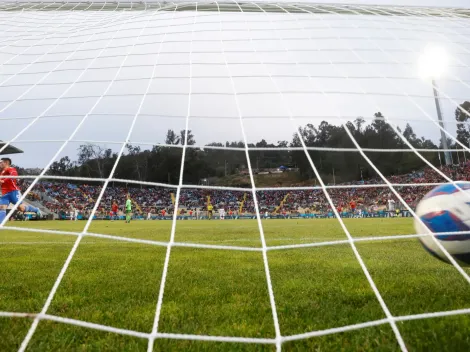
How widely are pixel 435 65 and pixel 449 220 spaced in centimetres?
174

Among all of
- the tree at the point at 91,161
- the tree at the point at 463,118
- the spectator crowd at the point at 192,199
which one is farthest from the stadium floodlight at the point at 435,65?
the spectator crowd at the point at 192,199

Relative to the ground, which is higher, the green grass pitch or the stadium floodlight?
the stadium floodlight

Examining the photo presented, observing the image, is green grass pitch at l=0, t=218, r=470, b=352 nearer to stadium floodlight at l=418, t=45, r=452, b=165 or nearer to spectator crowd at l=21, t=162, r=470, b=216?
stadium floodlight at l=418, t=45, r=452, b=165

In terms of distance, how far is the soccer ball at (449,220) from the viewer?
2.38 meters

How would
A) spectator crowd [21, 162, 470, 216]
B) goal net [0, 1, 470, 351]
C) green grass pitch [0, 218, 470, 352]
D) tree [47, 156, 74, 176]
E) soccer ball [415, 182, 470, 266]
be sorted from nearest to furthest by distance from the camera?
green grass pitch [0, 218, 470, 352] → goal net [0, 1, 470, 351] → soccer ball [415, 182, 470, 266] → tree [47, 156, 74, 176] → spectator crowd [21, 162, 470, 216]

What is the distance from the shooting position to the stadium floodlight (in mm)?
3303

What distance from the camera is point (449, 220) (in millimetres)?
2436

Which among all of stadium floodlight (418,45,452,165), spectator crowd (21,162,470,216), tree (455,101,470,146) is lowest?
spectator crowd (21,162,470,216)

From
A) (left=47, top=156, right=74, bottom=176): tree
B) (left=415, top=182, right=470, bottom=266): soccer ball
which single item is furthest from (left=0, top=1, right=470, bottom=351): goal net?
(left=47, top=156, right=74, bottom=176): tree

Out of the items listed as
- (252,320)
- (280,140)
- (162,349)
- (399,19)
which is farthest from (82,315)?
(399,19)

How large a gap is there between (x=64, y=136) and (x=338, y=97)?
78.2 inches

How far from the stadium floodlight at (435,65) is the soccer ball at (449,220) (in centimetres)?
65

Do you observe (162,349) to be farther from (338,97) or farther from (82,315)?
(338,97)

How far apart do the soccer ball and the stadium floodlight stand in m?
0.65
